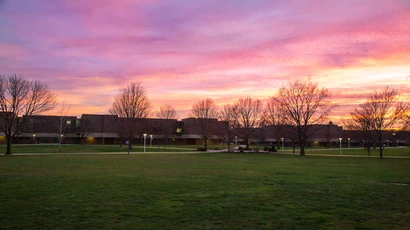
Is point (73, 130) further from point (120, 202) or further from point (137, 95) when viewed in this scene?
point (120, 202)

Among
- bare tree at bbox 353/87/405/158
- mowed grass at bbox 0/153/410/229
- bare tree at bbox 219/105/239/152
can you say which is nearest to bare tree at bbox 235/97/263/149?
bare tree at bbox 219/105/239/152

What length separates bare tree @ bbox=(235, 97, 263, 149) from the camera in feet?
217

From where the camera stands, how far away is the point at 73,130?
3809 inches

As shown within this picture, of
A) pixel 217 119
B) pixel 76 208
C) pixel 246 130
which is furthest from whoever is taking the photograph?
pixel 217 119

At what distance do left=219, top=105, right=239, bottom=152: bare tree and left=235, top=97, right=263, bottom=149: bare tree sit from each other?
834mm

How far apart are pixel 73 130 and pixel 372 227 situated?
9825cm

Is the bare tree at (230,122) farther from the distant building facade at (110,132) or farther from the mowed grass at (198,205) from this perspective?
the mowed grass at (198,205)

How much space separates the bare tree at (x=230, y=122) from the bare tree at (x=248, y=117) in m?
0.83

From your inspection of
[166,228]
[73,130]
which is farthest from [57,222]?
[73,130]

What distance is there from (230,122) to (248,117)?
12.5 ft

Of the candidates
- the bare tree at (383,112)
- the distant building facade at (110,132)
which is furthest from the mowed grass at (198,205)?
the distant building facade at (110,132)

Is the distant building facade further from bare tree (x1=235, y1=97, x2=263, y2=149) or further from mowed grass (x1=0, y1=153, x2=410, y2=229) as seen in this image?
mowed grass (x1=0, y1=153, x2=410, y2=229)

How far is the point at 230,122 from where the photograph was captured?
6894 cm

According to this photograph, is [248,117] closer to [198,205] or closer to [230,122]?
[230,122]
